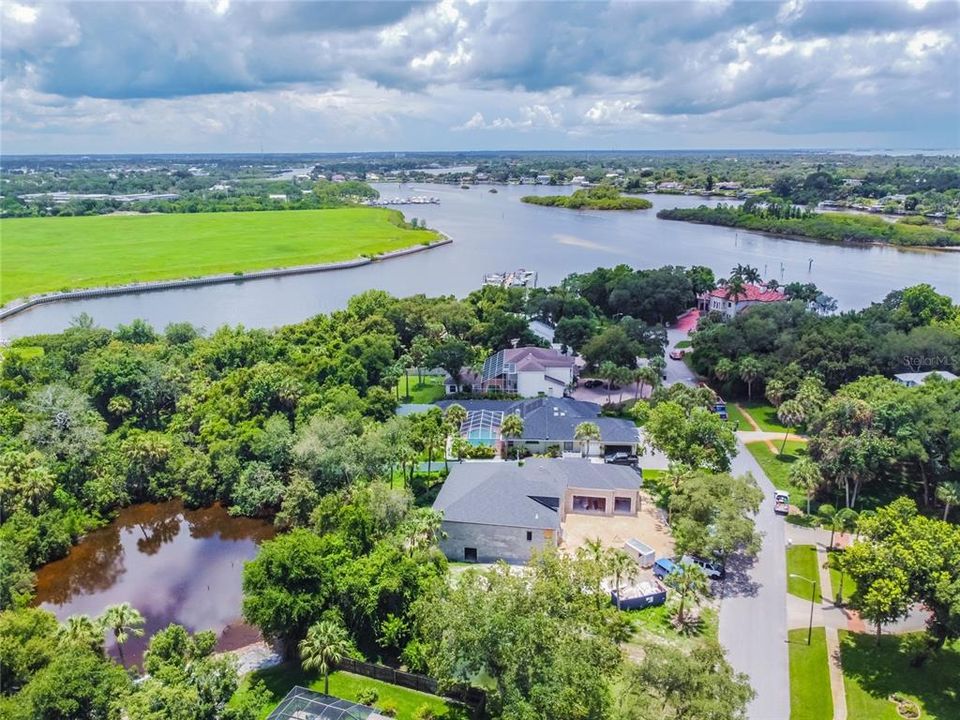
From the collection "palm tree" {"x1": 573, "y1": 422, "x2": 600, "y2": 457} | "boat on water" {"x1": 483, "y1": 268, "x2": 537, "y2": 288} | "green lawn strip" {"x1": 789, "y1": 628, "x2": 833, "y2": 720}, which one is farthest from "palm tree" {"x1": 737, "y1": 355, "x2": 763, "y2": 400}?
"boat on water" {"x1": 483, "y1": 268, "x2": 537, "y2": 288}

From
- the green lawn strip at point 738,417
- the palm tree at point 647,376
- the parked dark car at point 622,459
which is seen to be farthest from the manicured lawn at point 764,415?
the parked dark car at point 622,459

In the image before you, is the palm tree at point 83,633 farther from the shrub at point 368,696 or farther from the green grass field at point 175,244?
the green grass field at point 175,244

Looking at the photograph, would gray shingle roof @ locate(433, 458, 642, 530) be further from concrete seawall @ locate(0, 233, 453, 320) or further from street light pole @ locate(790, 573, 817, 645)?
concrete seawall @ locate(0, 233, 453, 320)

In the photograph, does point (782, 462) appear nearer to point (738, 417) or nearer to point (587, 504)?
point (738, 417)

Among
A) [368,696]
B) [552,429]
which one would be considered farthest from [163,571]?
[552,429]

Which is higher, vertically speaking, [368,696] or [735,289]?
[735,289]

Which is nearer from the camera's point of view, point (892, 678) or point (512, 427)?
point (892, 678)

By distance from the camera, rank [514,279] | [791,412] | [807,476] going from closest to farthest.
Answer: [807,476] → [791,412] → [514,279]
